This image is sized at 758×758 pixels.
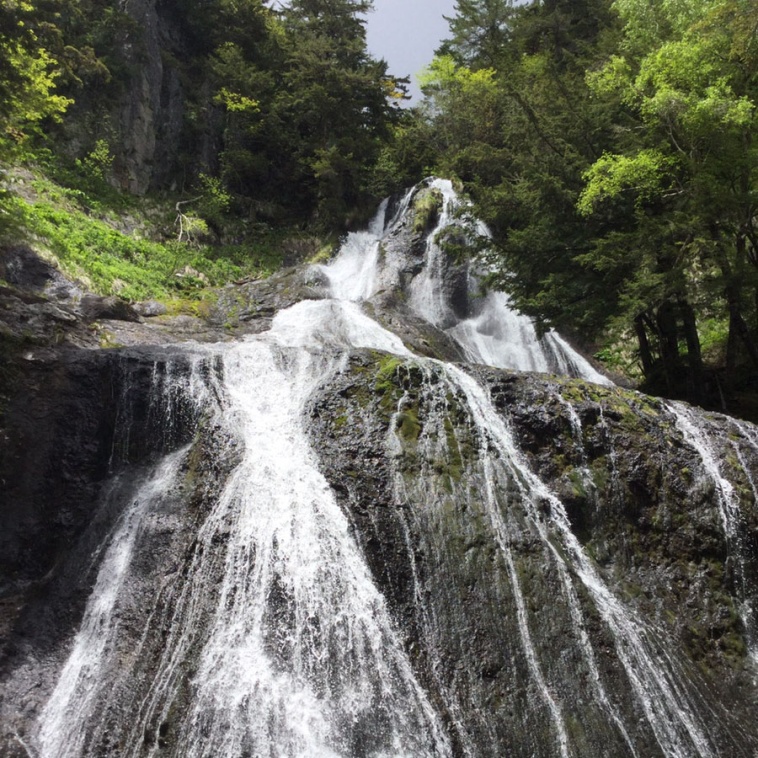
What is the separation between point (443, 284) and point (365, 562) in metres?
13.1

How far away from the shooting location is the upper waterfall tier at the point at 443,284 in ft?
51.0

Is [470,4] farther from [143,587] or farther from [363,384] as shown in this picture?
[143,587]

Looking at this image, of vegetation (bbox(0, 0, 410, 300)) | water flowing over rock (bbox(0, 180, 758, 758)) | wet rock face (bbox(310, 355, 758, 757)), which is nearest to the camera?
water flowing over rock (bbox(0, 180, 758, 758))

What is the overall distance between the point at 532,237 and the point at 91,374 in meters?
9.36

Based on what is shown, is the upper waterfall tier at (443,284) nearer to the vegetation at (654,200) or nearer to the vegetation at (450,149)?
the vegetation at (450,149)

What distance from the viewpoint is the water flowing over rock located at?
4.96 metres

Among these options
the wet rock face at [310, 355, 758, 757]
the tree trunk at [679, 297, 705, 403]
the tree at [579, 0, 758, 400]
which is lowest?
the wet rock face at [310, 355, 758, 757]

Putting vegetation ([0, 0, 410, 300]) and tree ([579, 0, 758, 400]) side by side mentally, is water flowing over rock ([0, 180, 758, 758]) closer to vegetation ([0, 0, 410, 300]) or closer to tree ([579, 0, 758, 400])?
tree ([579, 0, 758, 400])

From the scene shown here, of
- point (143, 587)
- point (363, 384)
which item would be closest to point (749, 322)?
point (363, 384)

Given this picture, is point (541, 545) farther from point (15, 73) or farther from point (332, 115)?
point (332, 115)

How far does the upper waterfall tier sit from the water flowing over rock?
712 centimetres

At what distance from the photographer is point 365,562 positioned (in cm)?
605

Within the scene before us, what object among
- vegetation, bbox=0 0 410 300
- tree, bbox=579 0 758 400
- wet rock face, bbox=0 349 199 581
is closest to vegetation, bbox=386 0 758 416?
tree, bbox=579 0 758 400

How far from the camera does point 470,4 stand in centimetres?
3086
